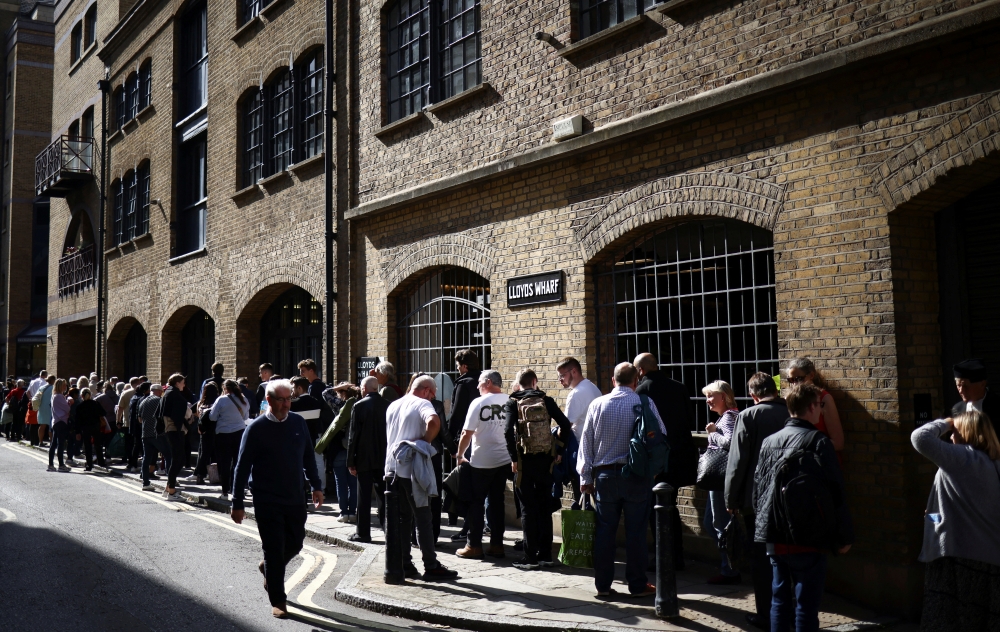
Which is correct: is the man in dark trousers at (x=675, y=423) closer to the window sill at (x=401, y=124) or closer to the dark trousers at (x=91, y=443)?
the window sill at (x=401, y=124)

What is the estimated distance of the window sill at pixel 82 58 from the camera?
85.6ft

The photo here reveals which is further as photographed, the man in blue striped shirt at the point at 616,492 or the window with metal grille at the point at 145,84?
the window with metal grille at the point at 145,84

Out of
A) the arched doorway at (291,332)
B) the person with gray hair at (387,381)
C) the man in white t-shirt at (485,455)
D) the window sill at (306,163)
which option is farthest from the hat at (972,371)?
the arched doorway at (291,332)

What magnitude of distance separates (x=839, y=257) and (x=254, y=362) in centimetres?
1328

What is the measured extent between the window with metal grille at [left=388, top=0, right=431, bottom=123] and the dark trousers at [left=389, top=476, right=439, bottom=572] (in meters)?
6.39

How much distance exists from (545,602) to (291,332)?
10980 millimetres

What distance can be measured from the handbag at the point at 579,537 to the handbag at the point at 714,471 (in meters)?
0.94

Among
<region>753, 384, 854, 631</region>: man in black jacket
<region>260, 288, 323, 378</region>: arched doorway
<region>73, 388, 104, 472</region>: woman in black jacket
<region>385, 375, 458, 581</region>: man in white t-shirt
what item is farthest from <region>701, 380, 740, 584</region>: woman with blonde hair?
<region>73, 388, 104, 472</region>: woman in black jacket

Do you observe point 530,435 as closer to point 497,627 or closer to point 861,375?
point 497,627

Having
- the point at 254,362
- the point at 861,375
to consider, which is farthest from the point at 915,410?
the point at 254,362

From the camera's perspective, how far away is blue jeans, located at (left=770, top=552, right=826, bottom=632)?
5090 mm

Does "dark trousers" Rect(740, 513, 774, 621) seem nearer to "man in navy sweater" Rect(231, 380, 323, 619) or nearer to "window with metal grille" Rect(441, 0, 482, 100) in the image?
"man in navy sweater" Rect(231, 380, 323, 619)

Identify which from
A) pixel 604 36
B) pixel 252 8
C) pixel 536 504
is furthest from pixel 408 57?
pixel 536 504

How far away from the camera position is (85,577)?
25.8 ft
